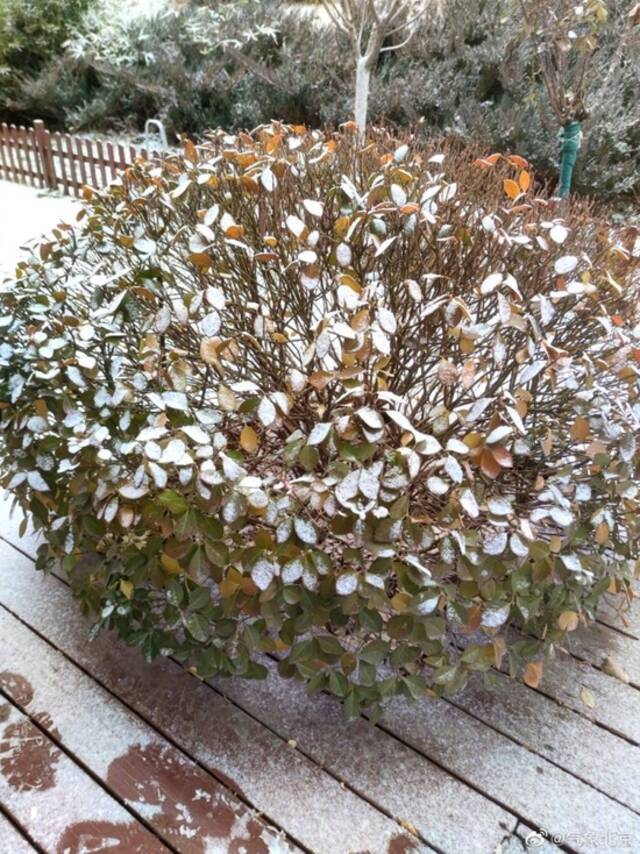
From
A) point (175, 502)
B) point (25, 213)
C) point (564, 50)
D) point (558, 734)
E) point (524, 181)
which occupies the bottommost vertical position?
point (25, 213)

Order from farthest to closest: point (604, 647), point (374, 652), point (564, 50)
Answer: point (564, 50) < point (604, 647) < point (374, 652)

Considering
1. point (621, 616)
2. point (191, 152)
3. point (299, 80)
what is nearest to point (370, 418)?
point (621, 616)

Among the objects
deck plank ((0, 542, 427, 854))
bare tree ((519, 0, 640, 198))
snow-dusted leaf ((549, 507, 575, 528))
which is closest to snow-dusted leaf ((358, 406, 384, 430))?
snow-dusted leaf ((549, 507, 575, 528))

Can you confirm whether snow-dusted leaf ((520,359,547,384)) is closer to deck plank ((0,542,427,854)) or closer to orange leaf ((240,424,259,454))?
orange leaf ((240,424,259,454))

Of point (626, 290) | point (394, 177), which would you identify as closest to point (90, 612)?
point (394, 177)

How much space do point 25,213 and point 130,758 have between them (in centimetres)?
661

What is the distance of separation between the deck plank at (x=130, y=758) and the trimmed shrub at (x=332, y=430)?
0.20 m

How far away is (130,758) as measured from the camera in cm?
146

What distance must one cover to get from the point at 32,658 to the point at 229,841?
0.71 metres

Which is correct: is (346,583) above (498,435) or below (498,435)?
below

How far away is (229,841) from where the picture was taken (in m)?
1.32

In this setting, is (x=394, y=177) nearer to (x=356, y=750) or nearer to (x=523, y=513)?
(x=523, y=513)

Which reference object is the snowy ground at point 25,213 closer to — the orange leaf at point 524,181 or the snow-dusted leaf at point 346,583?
the orange leaf at point 524,181

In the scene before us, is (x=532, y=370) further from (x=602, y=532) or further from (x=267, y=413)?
(x=267, y=413)
